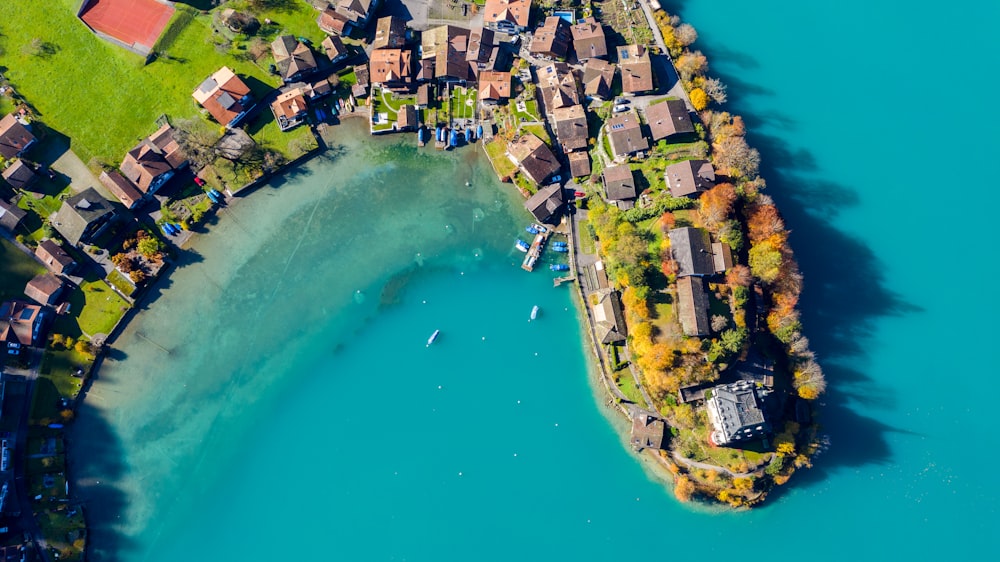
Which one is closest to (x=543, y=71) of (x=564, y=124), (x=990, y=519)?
(x=564, y=124)

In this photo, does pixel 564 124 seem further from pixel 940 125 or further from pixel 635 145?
pixel 940 125

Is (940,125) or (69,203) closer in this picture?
(69,203)

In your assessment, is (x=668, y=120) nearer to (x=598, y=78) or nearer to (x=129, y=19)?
(x=598, y=78)

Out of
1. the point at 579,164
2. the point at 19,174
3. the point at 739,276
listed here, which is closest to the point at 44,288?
the point at 19,174

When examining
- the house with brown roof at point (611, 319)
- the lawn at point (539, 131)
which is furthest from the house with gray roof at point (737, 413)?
the lawn at point (539, 131)

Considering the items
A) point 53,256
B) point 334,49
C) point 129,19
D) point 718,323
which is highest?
point 129,19

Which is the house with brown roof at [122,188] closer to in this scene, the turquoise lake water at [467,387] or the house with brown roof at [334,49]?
the turquoise lake water at [467,387]
